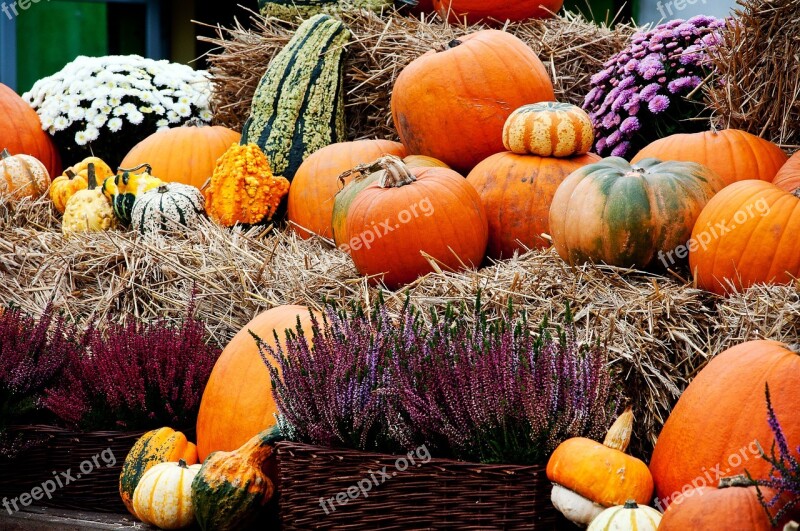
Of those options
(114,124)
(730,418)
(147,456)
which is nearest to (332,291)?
(147,456)

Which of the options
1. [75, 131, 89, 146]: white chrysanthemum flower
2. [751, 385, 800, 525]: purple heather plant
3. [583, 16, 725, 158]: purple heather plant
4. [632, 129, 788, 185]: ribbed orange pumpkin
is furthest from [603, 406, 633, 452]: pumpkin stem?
[75, 131, 89, 146]: white chrysanthemum flower

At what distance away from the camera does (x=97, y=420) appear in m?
2.71

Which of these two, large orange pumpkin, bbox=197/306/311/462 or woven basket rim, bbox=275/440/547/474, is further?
large orange pumpkin, bbox=197/306/311/462

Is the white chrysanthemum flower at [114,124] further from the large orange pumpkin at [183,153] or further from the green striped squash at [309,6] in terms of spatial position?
the green striped squash at [309,6]

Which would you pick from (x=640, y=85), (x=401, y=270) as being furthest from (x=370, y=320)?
(x=640, y=85)

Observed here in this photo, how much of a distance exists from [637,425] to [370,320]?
0.77 m

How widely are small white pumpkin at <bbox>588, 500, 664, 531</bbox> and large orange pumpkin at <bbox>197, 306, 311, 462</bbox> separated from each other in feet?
3.39

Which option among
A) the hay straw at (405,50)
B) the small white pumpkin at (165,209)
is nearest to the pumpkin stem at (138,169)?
the small white pumpkin at (165,209)

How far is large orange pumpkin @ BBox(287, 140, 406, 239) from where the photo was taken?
157 inches

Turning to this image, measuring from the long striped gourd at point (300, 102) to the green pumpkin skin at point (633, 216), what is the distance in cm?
181

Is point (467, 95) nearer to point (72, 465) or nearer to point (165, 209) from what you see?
point (165, 209)

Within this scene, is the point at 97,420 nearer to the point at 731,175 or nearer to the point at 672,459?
the point at 672,459

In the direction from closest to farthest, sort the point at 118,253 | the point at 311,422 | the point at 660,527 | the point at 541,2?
1. the point at 660,527
2. the point at 311,422
3. the point at 118,253
4. the point at 541,2

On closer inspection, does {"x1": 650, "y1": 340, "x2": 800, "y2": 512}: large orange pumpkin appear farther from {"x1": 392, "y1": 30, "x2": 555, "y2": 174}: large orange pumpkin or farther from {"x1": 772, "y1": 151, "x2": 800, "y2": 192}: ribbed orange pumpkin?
{"x1": 392, "y1": 30, "x2": 555, "y2": 174}: large orange pumpkin
